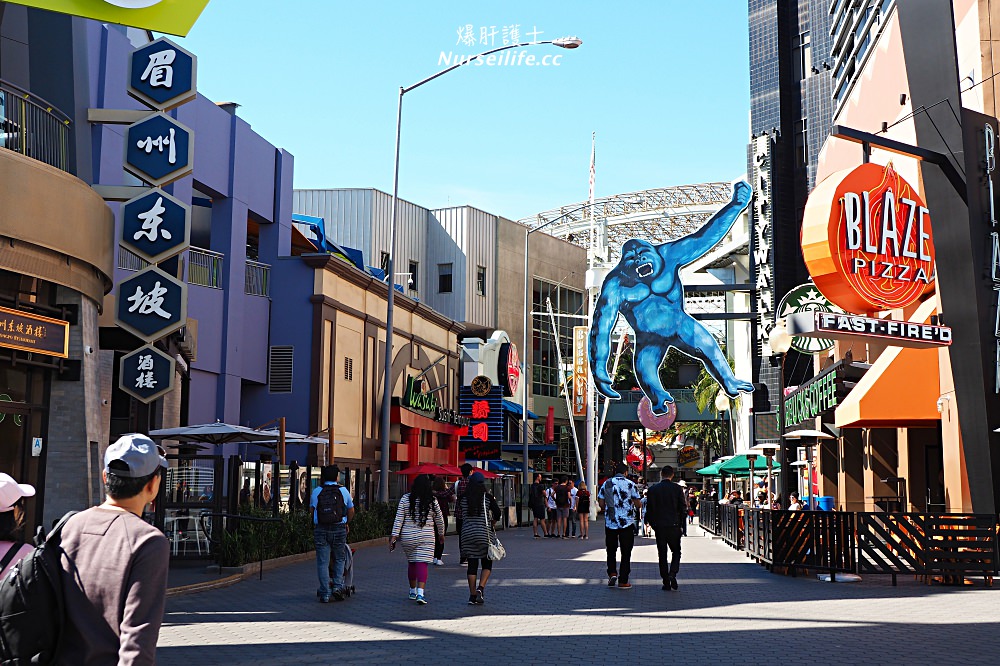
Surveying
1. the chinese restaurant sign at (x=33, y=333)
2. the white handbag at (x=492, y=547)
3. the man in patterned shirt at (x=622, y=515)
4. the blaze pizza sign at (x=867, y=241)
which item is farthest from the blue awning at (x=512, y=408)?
the white handbag at (x=492, y=547)

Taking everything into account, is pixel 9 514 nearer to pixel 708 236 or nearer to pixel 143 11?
pixel 143 11

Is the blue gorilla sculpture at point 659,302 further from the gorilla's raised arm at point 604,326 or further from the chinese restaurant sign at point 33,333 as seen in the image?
the chinese restaurant sign at point 33,333

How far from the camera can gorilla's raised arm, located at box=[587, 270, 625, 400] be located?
27641 mm

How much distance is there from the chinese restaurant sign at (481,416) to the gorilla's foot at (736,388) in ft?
81.5

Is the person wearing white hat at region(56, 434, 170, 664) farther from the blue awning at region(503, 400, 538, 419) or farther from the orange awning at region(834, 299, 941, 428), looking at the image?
the blue awning at region(503, 400, 538, 419)

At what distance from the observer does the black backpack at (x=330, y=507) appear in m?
15.2

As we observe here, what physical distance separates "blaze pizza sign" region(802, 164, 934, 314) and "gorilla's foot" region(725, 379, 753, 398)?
8032 millimetres

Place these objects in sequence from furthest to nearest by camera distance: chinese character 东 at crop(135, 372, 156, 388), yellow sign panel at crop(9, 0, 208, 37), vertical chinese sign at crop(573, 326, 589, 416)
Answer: vertical chinese sign at crop(573, 326, 589, 416) → chinese character 东 at crop(135, 372, 156, 388) → yellow sign panel at crop(9, 0, 208, 37)

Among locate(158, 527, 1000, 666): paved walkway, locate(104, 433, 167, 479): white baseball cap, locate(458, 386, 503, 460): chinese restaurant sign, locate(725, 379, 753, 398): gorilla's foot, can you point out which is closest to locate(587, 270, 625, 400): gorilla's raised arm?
locate(725, 379, 753, 398): gorilla's foot

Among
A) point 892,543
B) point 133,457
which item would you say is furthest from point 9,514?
point 892,543

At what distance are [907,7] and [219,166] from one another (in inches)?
763

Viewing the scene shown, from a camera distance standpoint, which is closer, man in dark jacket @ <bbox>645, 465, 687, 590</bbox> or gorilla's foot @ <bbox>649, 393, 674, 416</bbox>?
man in dark jacket @ <bbox>645, 465, 687, 590</bbox>

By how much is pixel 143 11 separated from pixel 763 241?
24017mm

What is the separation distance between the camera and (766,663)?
10.0m
